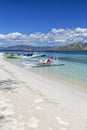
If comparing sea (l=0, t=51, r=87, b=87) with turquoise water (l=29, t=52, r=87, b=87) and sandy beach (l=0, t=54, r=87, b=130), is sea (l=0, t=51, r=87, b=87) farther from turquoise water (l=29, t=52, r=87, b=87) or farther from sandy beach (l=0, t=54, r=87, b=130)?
sandy beach (l=0, t=54, r=87, b=130)

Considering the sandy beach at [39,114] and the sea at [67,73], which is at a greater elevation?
the sandy beach at [39,114]

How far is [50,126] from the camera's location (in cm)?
579

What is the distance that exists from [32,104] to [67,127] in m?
2.48

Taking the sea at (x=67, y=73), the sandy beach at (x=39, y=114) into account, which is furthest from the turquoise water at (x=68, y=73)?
the sandy beach at (x=39, y=114)

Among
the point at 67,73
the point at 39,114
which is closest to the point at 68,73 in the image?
the point at 67,73

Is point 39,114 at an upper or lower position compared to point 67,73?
upper

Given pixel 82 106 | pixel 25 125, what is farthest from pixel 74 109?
pixel 25 125

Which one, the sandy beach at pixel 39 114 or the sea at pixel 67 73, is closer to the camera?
the sandy beach at pixel 39 114

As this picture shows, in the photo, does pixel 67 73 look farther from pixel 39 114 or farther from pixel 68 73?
pixel 39 114

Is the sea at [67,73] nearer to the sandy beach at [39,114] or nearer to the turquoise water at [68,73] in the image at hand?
the turquoise water at [68,73]

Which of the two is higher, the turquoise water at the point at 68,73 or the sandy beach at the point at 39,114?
the sandy beach at the point at 39,114

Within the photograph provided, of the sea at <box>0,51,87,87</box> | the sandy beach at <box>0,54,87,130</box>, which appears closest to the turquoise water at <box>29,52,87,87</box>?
the sea at <box>0,51,87,87</box>

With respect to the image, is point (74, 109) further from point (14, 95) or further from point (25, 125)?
point (14, 95)

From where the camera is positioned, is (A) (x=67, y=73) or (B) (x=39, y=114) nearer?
(B) (x=39, y=114)
